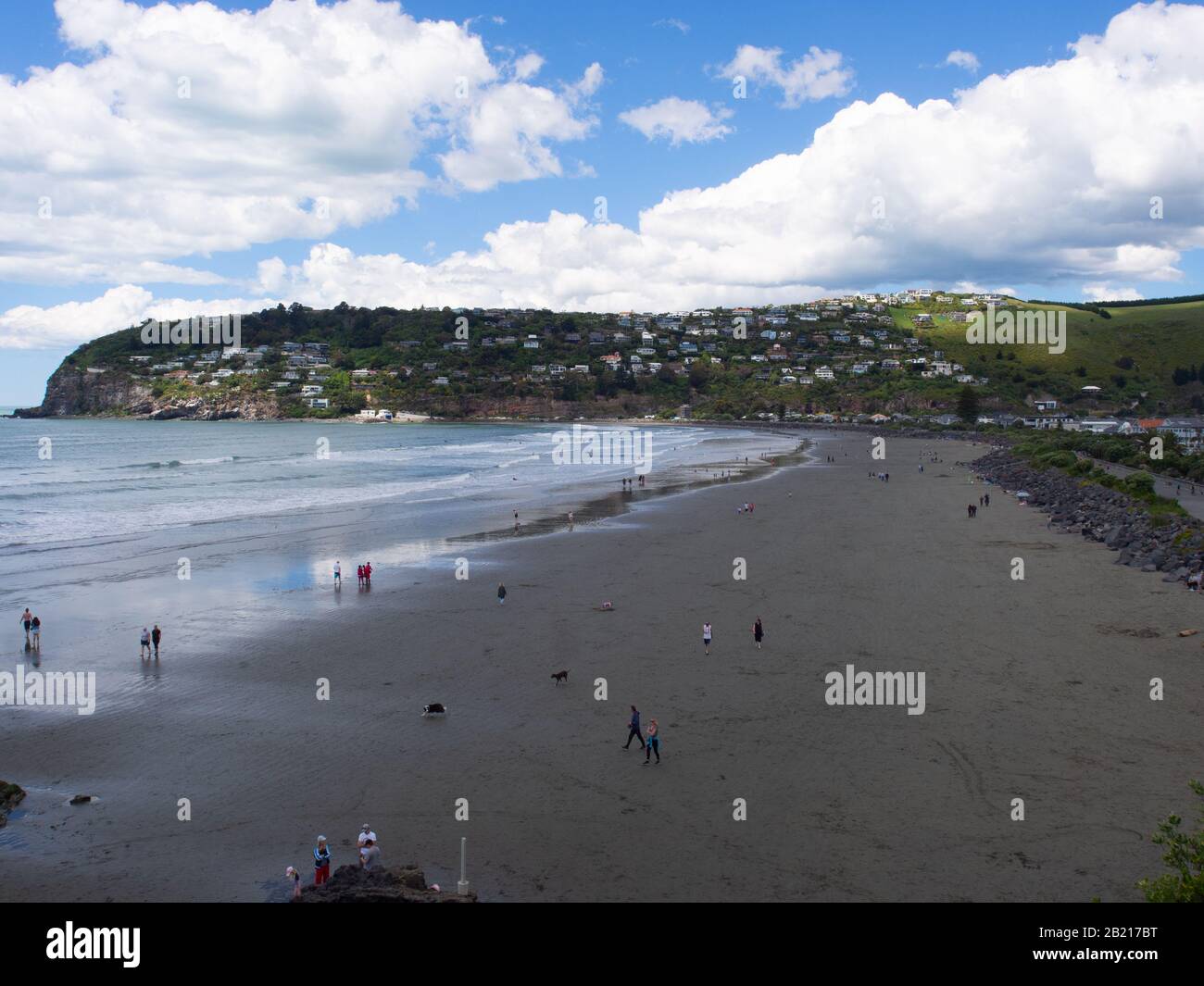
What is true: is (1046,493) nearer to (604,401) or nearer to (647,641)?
(647,641)

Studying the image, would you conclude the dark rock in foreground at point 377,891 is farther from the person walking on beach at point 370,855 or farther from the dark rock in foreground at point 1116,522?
the dark rock in foreground at point 1116,522

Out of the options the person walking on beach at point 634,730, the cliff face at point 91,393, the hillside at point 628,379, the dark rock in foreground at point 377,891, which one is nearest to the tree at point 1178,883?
the dark rock in foreground at point 377,891

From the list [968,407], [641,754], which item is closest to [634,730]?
[641,754]

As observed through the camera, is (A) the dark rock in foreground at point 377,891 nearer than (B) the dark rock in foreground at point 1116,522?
Yes

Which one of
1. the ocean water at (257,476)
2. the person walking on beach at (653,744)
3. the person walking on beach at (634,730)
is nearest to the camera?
the person walking on beach at (653,744)

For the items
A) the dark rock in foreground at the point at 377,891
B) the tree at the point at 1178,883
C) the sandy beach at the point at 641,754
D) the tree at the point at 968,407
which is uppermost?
the tree at the point at 968,407

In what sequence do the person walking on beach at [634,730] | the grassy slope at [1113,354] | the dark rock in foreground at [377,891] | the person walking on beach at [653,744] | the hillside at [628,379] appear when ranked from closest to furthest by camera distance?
1. the dark rock in foreground at [377,891]
2. the person walking on beach at [653,744]
3. the person walking on beach at [634,730]
4. the grassy slope at [1113,354]
5. the hillside at [628,379]

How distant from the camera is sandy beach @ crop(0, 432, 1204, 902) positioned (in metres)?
10.4

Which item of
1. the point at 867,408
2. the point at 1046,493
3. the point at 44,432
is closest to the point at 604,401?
the point at 867,408

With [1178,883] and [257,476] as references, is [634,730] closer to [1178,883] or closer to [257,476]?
[1178,883]

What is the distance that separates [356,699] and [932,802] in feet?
33.8

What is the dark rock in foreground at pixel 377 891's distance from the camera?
343 inches

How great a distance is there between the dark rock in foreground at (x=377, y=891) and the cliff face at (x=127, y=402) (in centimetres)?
17214

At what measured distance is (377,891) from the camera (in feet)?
29.2
